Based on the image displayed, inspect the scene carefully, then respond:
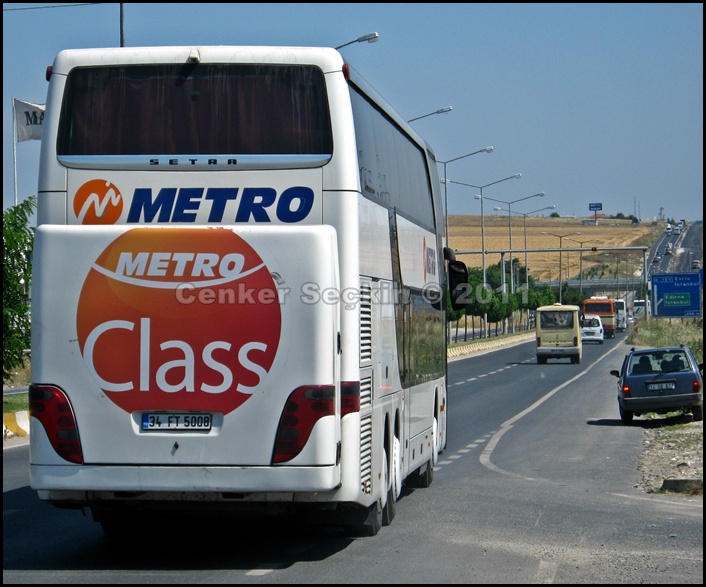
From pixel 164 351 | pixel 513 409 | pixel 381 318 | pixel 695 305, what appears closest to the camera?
pixel 164 351

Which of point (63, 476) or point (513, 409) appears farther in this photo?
point (513, 409)

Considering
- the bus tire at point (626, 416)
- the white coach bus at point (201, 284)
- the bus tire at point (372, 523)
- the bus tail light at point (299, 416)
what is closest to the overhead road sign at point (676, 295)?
the bus tire at point (626, 416)

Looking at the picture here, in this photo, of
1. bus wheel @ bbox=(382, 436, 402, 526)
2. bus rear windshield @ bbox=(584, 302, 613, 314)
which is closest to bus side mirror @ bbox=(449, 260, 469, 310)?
bus wheel @ bbox=(382, 436, 402, 526)

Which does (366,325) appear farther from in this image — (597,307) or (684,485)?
(597,307)

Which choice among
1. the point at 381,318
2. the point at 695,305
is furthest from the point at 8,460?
the point at 695,305

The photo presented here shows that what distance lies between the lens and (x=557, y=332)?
6138 cm

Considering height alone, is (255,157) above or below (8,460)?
above

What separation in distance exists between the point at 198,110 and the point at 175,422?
2.37m

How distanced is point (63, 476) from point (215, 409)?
122cm

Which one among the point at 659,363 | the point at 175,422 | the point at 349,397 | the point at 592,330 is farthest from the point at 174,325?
the point at 592,330

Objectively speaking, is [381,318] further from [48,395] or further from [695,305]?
[695,305]

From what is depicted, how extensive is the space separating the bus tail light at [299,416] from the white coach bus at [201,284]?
0.01 meters

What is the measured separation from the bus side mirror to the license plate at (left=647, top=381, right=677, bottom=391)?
10.2 metres

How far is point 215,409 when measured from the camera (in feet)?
30.9
